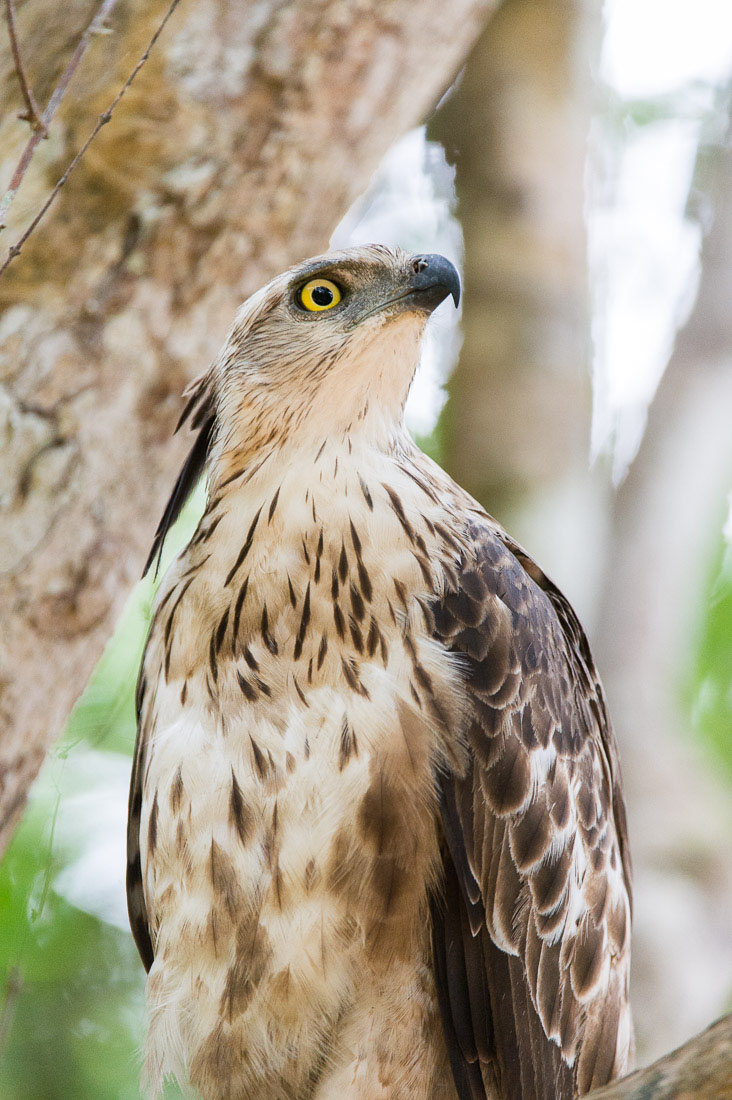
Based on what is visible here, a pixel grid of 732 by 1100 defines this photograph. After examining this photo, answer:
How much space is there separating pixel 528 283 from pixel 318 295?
2586 mm

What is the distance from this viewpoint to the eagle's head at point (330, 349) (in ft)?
12.2

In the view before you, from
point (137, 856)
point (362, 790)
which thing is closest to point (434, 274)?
point (362, 790)

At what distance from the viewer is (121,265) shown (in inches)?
147

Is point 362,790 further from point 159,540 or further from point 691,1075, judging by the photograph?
point 691,1075

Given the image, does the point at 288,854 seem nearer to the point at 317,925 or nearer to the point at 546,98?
the point at 317,925

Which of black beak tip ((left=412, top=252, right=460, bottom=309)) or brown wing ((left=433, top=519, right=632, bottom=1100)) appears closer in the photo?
brown wing ((left=433, top=519, right=632, bottom=1100))

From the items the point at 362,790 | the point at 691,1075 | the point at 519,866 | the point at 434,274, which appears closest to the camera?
the point at 691,1075

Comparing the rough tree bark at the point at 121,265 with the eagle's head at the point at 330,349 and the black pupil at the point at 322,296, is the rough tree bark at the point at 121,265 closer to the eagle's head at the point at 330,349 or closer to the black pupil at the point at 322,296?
the eagle's head at the point at 330,349

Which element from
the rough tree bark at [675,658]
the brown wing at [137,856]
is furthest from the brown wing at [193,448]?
the rough tree bark at [675,658]

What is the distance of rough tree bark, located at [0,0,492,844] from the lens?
3.59m

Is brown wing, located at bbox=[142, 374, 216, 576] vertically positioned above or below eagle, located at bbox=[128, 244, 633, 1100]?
above

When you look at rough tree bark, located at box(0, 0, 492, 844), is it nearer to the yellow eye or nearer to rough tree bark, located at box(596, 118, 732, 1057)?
the yellow eye

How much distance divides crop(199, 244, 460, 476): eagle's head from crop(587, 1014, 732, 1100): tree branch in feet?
7.39

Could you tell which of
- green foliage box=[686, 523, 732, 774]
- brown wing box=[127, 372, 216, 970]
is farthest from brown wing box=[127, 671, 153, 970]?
green foliage box=[686, 523, 732, 774]
